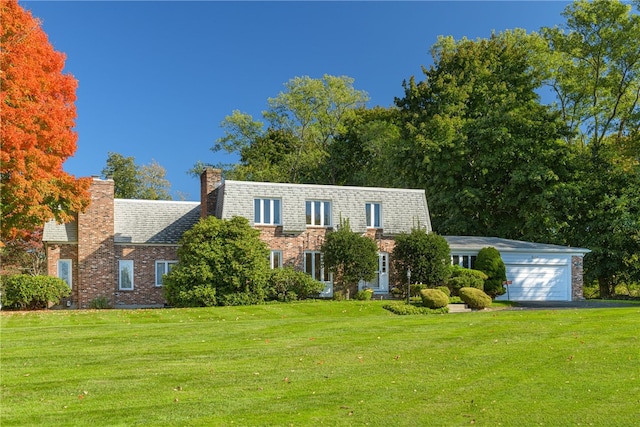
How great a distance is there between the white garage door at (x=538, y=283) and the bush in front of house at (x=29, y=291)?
21079 mm

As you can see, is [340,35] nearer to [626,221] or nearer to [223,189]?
[223,189]

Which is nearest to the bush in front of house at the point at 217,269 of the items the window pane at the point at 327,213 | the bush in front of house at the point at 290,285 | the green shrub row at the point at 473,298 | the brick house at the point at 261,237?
the bush in front of house at the point at 290,285

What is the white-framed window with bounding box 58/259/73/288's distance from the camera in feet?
90.2

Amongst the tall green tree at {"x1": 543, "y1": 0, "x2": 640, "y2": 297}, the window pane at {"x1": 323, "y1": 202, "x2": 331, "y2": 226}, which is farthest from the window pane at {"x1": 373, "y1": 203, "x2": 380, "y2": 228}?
the tall green tree at {"x1": 543, "y1": 0, "x2": 640, "y2": 297}

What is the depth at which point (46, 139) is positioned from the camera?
68.6 ft

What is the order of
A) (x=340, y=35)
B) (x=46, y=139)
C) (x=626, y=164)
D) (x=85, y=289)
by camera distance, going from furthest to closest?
(x=626, y=164), (x=340, y=35), (x=85, y=289), (x=46, y=139)

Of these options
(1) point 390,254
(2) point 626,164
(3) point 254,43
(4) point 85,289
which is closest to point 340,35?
(3) point 254,43

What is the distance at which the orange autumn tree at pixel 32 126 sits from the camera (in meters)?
19.4

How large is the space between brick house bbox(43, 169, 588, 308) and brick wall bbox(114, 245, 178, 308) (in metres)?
0.05

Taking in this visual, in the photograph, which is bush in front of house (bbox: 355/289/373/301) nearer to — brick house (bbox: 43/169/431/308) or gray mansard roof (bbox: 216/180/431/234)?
brick house (bbox: 43/169/431/308)

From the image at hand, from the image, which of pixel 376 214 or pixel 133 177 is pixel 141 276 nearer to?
pixel 376 214

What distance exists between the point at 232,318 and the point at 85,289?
11322mm

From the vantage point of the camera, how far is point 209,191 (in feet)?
96.8

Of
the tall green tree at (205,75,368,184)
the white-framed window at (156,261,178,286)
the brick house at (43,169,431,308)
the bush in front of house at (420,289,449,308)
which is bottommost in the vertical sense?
the bush in front of house at (420,289,449,308)
